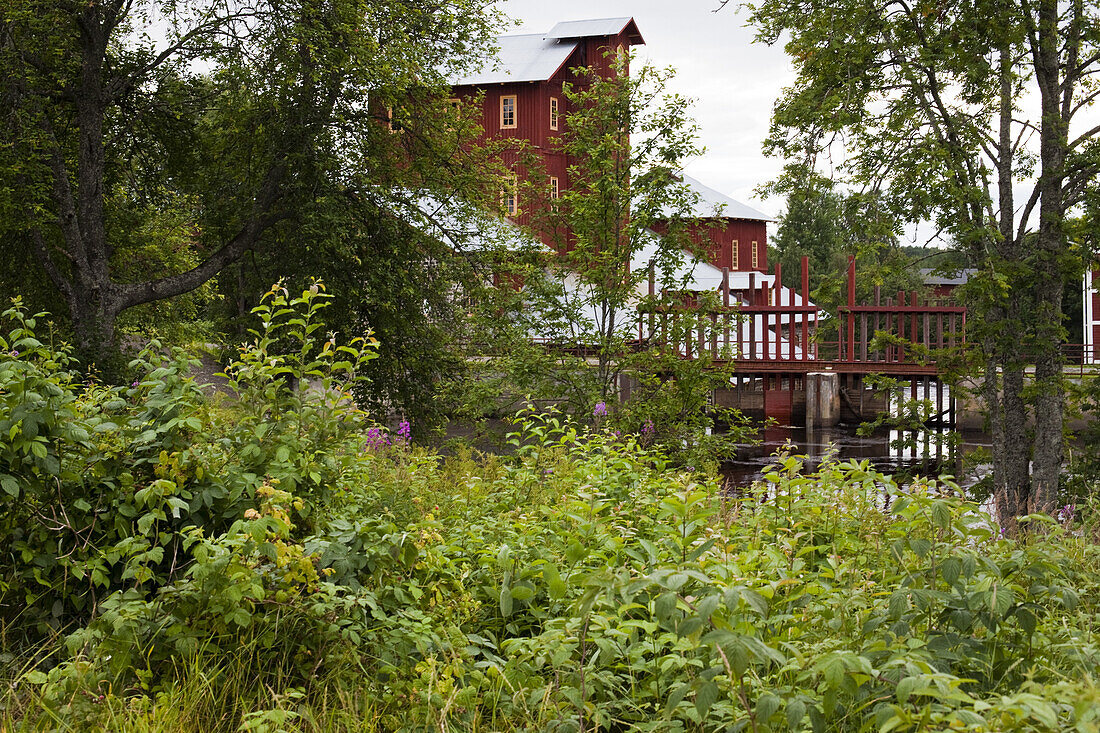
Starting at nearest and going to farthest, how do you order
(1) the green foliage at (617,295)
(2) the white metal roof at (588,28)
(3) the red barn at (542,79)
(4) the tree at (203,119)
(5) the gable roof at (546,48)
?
(1) the green foliage at (617,295) < (4) the tree at (203,119) < (3) the red barn at (542,79) < (5) the gable roof at (546,48) < (2) the white metal roof at (588,28)

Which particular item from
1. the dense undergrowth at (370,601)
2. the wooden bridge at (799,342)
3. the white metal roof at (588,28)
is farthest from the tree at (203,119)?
the white metal roof at (588,28)

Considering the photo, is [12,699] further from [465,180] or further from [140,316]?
[140,316]

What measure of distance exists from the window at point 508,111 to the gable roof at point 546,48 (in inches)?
32.0

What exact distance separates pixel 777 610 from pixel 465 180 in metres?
12.0

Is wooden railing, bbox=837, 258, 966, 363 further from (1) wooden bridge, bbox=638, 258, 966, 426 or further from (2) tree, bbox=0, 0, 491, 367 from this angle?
(2) tree, bbox=0, 0, 491, 367

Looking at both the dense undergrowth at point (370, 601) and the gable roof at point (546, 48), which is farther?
the gable roof at point (546, 48)

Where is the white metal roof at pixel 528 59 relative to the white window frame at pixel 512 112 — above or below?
above

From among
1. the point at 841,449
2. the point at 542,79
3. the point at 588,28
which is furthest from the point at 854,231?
the point at 588,28

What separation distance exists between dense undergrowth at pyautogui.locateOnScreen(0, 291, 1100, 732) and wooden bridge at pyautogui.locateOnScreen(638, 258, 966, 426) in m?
7.14

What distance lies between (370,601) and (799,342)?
80.4ft

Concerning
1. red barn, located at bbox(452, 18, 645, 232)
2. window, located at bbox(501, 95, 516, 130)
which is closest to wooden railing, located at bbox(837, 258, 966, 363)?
red barn, located at bbox(452, 18, 645, 232)

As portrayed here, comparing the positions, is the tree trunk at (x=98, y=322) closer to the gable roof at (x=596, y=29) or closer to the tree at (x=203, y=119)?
the tree at (x=203, y=119)

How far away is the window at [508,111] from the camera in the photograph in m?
34.2

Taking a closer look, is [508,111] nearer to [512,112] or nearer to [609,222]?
[512,112]
